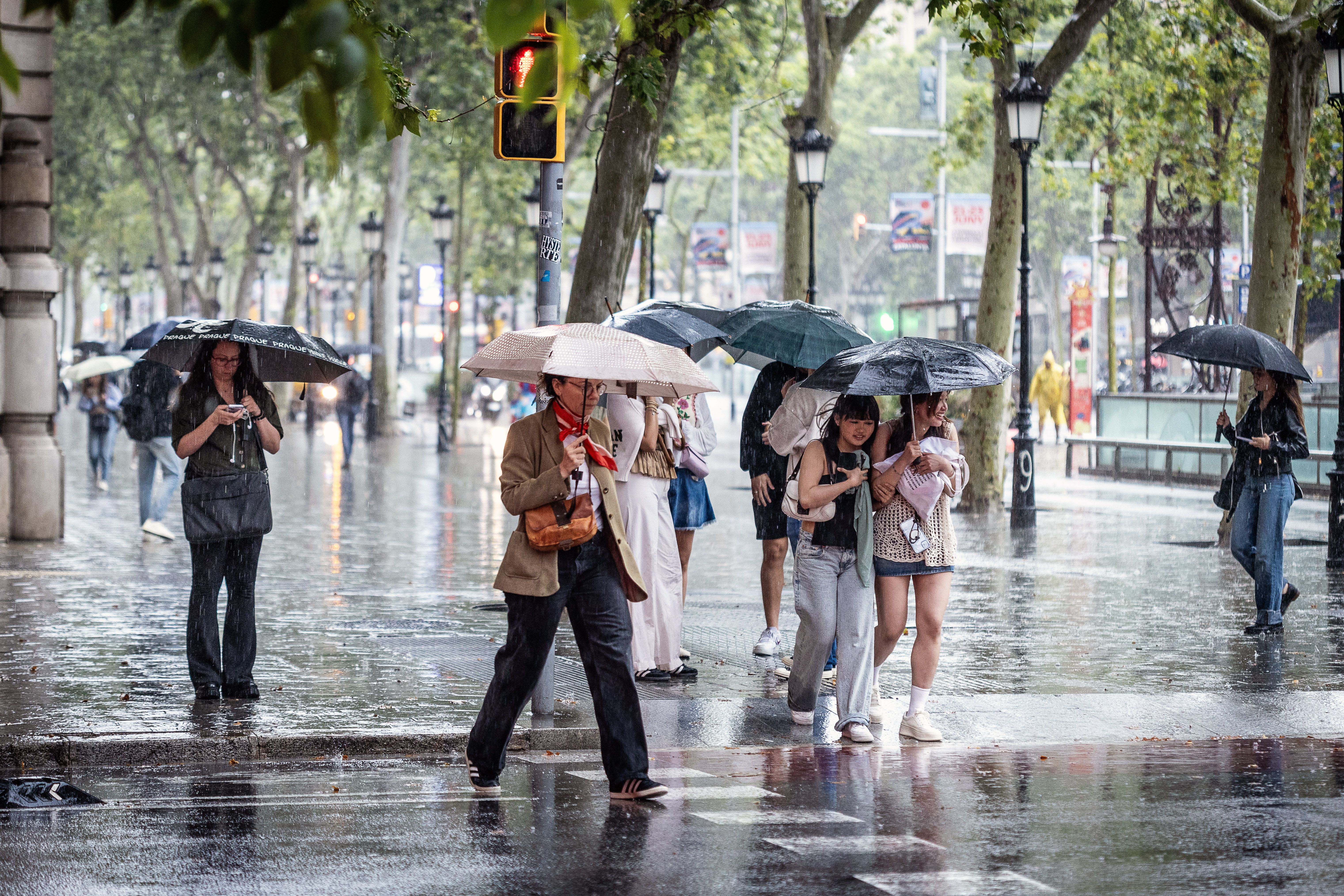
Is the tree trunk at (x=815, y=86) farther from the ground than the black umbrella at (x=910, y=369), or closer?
farther from the ground

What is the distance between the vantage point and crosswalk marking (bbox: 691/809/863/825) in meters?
6.79

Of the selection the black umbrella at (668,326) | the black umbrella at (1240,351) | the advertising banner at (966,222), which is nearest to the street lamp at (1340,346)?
the black umbrella at (1240,351)

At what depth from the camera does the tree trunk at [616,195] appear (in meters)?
13.5

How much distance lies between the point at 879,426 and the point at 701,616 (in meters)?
4.43

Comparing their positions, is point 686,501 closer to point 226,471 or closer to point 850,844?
point 226,471

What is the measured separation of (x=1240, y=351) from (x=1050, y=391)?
2750 cm

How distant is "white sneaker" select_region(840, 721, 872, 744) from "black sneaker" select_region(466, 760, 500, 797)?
1895mm

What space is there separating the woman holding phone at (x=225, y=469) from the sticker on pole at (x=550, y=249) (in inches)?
61.9

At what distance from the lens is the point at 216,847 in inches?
249

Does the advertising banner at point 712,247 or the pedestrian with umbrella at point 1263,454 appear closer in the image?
the pedestrian with umbrella at point 1263,454

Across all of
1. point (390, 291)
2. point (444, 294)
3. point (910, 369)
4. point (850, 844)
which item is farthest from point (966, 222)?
point (850, 844)

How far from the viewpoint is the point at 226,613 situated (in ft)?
30.4

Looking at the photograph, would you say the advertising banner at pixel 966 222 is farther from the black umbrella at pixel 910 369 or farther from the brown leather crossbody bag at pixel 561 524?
A: the brown leather crossbody bag at pixel 561 524

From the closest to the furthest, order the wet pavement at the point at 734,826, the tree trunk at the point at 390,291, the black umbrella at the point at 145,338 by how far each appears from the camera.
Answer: the wet pavement at the point at 734,826, the black umbrella at the point at 145,338, the tree trunk at the point at 390,291
